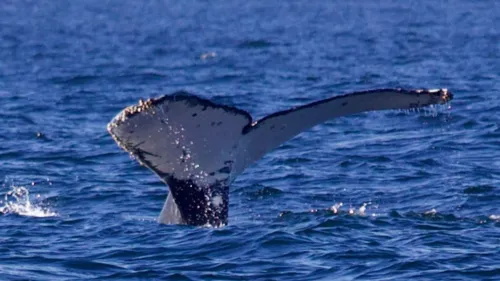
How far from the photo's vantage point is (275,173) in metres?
16.6

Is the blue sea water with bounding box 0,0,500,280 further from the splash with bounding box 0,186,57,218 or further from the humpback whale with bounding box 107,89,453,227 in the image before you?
the humpback whale with bounding box 107,89,453,227

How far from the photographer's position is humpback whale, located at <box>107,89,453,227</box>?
9414 millimetres

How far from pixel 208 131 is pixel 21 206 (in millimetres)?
5003

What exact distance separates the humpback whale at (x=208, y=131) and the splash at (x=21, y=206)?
321 cm

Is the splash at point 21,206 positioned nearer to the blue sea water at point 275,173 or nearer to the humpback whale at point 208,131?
the blue sea water at point 275,173

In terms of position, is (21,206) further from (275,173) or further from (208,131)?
(208,131)

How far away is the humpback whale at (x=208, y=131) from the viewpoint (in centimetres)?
941

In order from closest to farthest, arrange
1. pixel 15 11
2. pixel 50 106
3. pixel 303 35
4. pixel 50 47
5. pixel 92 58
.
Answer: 1. pixel 50 106
2. pixel 92 58
3. pixel 50 47
4. pixel 303 35
5. pixel 15 11

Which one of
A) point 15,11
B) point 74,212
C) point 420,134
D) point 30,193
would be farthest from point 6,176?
point 15,11

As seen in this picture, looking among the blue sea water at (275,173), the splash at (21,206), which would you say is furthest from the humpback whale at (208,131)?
the splash at (21,206)

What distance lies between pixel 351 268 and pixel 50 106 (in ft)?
46.3

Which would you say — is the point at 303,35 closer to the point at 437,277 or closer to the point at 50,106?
the point at 50,106

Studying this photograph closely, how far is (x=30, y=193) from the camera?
15.3 metres

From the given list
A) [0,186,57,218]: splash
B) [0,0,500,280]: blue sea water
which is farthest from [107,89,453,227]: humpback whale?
[0,186,57,218]: splash
